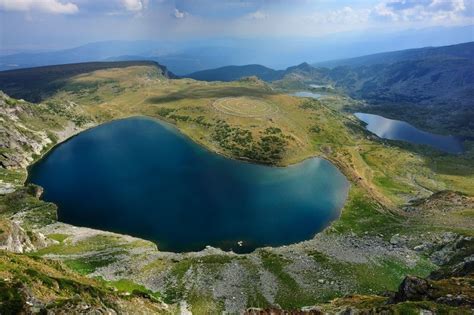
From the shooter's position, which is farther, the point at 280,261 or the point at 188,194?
the point at 188,194

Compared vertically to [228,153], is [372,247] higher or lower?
lower

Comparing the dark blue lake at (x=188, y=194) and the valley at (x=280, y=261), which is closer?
the valley at (x=280, y=261)

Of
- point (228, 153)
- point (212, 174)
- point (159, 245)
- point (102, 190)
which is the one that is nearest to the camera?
point (159, 245)

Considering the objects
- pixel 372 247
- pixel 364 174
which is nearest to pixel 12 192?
pixel 372 247

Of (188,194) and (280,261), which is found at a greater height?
(188,194)

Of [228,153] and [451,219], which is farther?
[228,153]

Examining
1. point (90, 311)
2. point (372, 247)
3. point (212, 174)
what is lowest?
point (372, 247)

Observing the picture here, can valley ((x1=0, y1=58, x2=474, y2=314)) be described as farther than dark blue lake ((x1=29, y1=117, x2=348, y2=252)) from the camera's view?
No

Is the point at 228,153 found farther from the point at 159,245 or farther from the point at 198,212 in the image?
the point at 159,245
